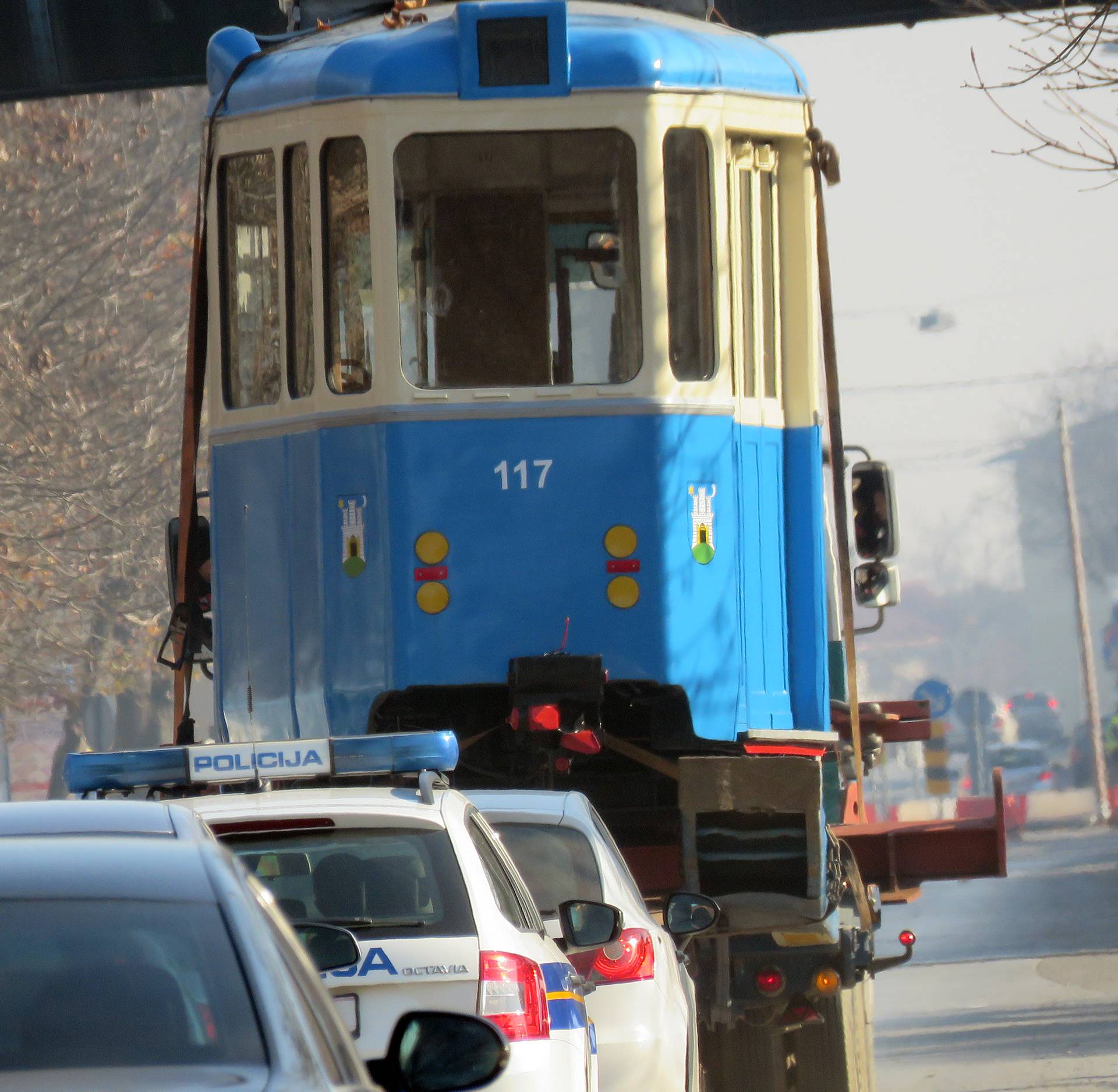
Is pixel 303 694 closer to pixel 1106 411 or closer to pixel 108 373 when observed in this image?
pixel 108 373

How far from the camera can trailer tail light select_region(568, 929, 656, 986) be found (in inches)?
305

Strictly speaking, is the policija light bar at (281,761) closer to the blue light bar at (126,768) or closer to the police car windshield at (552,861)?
the blue light bar at (126,768)

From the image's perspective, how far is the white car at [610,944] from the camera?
7.69 m

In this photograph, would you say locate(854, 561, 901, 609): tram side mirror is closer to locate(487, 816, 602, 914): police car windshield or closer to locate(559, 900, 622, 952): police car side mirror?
locate(487, 816, 602, 914): police car windshield

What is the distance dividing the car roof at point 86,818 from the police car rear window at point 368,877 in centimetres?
199

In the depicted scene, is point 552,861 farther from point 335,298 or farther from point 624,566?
point 335,298

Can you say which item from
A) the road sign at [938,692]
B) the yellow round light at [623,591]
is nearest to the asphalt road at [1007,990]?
the road sign at [938,692]

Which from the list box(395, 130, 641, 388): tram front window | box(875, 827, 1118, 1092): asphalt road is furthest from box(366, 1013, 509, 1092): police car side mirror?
box(875, 827, 1118, 1092): asphalt road

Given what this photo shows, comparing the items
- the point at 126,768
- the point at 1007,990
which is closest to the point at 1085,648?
the point at 1007,990

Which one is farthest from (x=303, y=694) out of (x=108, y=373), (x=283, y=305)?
(x=108, y=373)

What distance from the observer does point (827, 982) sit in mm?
10203

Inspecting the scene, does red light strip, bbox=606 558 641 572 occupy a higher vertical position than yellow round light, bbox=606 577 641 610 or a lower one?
higher

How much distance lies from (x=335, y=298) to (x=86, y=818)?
21.7 feet

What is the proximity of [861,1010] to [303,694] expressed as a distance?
3487mm
